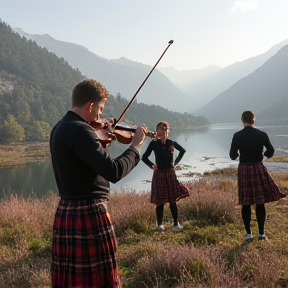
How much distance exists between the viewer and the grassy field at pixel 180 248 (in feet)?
12.8

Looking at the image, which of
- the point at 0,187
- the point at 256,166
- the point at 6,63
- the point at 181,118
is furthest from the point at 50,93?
the point at 256,166

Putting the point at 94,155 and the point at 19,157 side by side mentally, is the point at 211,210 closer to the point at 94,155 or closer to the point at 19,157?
the point at 94,155

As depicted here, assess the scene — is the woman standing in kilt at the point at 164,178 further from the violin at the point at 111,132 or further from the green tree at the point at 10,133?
the green tree at the point at 10,133

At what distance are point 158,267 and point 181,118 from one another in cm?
16166

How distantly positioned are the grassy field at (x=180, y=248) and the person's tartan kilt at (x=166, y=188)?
62 cm

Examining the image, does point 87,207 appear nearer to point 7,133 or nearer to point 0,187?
point 0,187

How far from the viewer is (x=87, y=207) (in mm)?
2586

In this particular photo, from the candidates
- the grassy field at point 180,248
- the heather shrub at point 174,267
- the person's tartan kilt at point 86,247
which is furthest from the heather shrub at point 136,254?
the person's tartan kilt at point 86,247

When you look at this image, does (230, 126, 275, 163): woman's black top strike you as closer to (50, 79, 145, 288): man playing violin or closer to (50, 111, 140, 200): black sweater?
(50, 79, 145, 288): man playing violin

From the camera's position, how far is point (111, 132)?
2871 mm

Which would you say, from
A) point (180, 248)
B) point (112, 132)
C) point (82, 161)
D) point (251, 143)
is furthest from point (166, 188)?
point (82, 161)

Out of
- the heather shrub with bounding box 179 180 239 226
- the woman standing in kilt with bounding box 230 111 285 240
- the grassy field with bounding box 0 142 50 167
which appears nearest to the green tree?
the grassy field with bounding box 0 142 50 167

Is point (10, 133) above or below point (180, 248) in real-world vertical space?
below

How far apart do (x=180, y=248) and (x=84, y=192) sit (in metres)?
2.42
